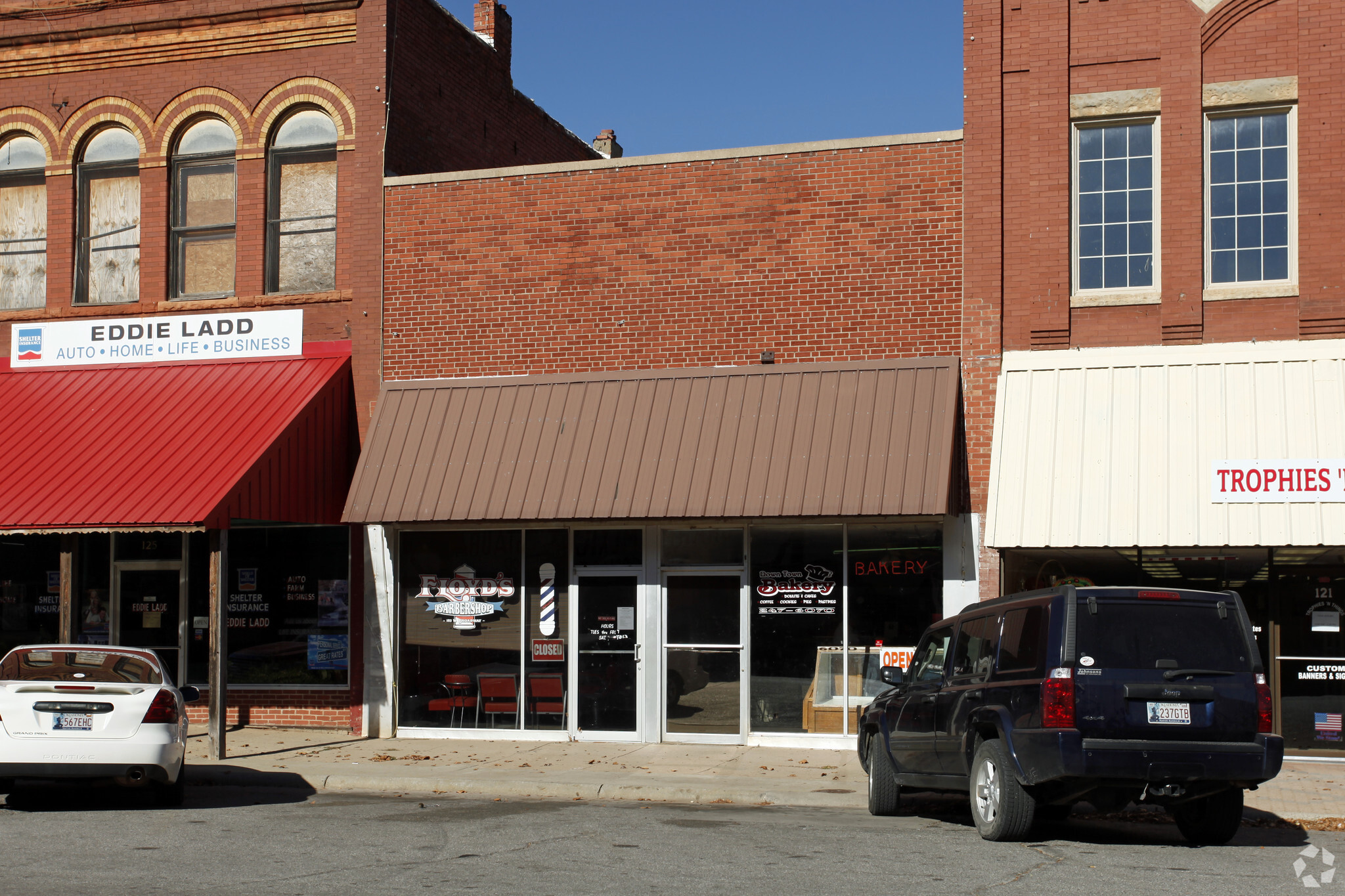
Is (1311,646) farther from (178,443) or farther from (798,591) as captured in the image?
(178,443)

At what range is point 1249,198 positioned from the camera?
15891mm

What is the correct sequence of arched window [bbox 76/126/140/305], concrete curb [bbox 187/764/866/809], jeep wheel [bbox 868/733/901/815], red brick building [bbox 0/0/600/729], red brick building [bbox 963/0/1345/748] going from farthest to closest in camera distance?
arched window [bbox 76/126/140/305] < red brick building [bbox 0/0/600/729] < red brick building [bbox 963/0/1345/748] < concrete curb [bbox 187/764/866/809] < jeep wheel [bbox 868/733/901/815]

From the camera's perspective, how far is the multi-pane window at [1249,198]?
1577 cm

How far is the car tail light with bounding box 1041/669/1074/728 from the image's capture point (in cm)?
902

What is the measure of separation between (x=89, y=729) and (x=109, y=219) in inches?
412

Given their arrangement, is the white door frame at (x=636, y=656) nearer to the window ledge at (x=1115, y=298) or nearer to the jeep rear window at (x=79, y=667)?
the jeep rear window at (x=79, y=667)

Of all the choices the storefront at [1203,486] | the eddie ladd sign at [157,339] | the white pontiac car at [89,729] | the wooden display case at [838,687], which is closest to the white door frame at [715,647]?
the wooden display case at [838,687]

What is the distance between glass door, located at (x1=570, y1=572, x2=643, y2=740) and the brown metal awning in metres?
1.35

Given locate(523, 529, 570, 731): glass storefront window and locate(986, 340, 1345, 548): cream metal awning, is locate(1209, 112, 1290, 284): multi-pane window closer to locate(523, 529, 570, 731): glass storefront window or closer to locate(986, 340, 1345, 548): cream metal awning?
locate(986, 340, 1345, 548): cream metal awning

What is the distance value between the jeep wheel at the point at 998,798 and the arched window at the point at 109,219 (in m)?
14.2

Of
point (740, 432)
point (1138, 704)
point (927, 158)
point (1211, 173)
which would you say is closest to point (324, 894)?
point (1138, 704)

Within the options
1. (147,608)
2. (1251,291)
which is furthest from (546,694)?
(1251,291)

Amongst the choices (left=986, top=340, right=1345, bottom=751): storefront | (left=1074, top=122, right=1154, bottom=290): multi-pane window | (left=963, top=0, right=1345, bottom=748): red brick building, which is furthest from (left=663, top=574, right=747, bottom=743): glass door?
(left=1074, top=122, right=1154, bottom=290): multi-pane window

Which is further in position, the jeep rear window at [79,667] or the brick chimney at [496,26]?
the brick chimney at [496,26]
